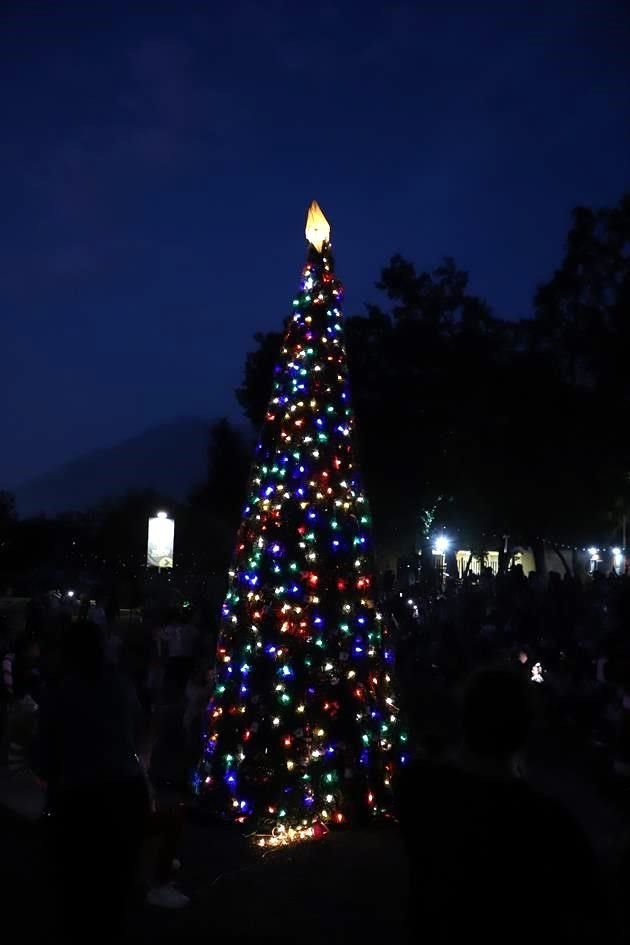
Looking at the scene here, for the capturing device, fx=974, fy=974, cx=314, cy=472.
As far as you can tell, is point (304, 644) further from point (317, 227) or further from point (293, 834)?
→ point (317, 227)

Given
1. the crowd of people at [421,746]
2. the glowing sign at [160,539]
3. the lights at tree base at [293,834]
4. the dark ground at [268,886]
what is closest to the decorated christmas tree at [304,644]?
the lights at tree base at [293,834]

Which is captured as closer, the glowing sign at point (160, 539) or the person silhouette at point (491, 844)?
the person silhouette at point (491, 844)

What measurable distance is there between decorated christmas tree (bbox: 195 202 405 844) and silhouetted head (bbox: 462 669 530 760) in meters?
5.21

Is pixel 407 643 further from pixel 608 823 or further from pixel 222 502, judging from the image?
pixel 222 502

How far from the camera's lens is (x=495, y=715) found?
8.86 ft

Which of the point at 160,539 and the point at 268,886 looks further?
the point at 160,539

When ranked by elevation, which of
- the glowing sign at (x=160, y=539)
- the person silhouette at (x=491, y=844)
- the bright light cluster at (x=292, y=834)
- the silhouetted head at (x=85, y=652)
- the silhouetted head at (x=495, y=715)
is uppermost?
the glowing sign at (x=160, y=539)

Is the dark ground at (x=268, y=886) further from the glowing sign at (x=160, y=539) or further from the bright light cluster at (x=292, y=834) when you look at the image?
the glowing sign at (x=160, y=539)

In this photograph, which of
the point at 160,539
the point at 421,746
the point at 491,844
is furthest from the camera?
the point at 160,539

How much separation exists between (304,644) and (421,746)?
2686 mm

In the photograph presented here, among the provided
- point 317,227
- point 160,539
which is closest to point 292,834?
point 317,227

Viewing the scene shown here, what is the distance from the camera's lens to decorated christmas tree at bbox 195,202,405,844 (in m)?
7.77

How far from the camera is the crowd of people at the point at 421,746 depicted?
8.32 feet

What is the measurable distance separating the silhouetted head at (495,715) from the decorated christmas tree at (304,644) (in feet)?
17.1
